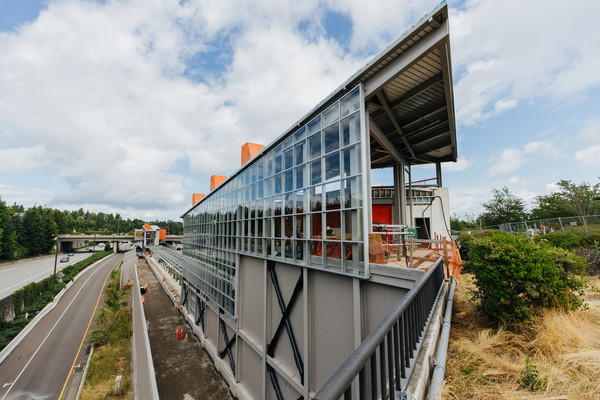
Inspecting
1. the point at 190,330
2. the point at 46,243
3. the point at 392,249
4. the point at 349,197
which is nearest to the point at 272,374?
the point at 392,249

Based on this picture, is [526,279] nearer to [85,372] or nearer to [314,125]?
[314,125]

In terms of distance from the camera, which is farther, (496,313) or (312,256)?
(312,256)

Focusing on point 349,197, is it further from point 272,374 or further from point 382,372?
point 272,374

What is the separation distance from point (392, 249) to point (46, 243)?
8043cm

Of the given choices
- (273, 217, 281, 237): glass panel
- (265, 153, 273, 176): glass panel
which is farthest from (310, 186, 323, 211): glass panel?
(265, 153, 273, 176): glass panel

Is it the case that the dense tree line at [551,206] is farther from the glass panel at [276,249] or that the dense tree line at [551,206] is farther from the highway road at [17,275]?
the highway road at [17,275]

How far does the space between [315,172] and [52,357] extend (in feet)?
83.1

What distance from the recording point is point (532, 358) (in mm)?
3324

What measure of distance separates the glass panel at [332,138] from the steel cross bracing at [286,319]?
427cm

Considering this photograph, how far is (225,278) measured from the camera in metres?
14.9

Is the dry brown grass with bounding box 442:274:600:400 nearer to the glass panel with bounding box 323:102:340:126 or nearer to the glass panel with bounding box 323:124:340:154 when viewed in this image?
the glass panel with bounding box 323:124:340:154

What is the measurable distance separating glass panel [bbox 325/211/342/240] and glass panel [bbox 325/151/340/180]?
1098 mm

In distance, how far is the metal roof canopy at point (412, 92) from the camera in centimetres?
536

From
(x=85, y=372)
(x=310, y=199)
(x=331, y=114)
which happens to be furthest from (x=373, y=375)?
(x=85, y=372)
